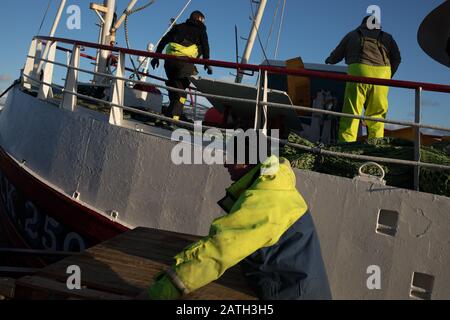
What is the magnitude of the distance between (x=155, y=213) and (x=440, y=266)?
2.44 m

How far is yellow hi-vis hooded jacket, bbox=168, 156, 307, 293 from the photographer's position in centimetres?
189

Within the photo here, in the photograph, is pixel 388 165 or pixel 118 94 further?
pixel 118 94

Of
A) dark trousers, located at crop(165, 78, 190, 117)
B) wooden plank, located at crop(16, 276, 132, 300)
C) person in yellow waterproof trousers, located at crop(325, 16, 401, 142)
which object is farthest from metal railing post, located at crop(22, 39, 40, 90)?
wooden plank, located at crop(16, 276, 132, 300)

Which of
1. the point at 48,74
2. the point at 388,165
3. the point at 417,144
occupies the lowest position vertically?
the point at 388,165

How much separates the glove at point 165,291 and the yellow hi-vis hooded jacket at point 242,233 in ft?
0.11

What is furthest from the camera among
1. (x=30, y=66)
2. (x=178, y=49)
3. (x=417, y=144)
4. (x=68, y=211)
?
(x=30, y=66)

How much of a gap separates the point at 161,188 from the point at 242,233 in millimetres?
2268

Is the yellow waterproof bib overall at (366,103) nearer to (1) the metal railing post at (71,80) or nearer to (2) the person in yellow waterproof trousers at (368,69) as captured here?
(2) the person in yellow waterproof trousers at (368,69)

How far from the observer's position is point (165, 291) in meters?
1.99

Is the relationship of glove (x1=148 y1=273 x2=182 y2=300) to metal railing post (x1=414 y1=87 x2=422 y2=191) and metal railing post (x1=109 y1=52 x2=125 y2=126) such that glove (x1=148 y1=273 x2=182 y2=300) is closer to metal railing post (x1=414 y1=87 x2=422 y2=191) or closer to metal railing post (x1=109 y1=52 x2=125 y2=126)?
metal railing post (x1=414 y1=87 x2=422 y2=191)

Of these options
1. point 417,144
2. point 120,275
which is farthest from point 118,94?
point 417,144

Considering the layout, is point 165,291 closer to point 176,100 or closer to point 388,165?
point 388,165

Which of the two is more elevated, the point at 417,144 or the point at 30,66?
the point at 30,66
